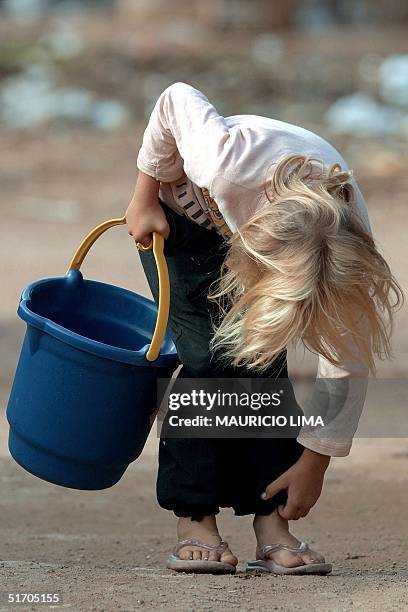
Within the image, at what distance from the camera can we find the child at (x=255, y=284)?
2418 mm

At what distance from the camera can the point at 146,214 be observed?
280 centimetres

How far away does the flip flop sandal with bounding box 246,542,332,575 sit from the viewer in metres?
2.73

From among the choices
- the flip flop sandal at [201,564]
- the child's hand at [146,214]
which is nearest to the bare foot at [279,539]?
the flip flop sandal at [201,564]

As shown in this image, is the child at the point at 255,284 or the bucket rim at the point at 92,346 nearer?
the child at the point at 255,284

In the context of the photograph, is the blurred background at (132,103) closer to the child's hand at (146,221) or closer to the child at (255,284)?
the child at (255,284)

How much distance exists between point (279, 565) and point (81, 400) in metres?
0.62

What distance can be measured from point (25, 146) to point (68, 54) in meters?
3.16

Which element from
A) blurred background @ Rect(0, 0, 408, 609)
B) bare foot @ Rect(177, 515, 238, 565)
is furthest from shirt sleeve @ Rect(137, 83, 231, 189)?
blurred background @ Rect(0, 0, 408, 609)

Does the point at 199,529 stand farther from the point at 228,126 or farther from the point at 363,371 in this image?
the point at 228,126

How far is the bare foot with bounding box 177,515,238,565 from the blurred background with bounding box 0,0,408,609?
0.28m

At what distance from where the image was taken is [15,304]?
6156 millimetres

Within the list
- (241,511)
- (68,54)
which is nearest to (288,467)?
(241,511)

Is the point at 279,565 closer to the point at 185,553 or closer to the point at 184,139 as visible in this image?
the point at 185,553

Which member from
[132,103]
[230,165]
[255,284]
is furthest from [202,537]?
[132,103]
